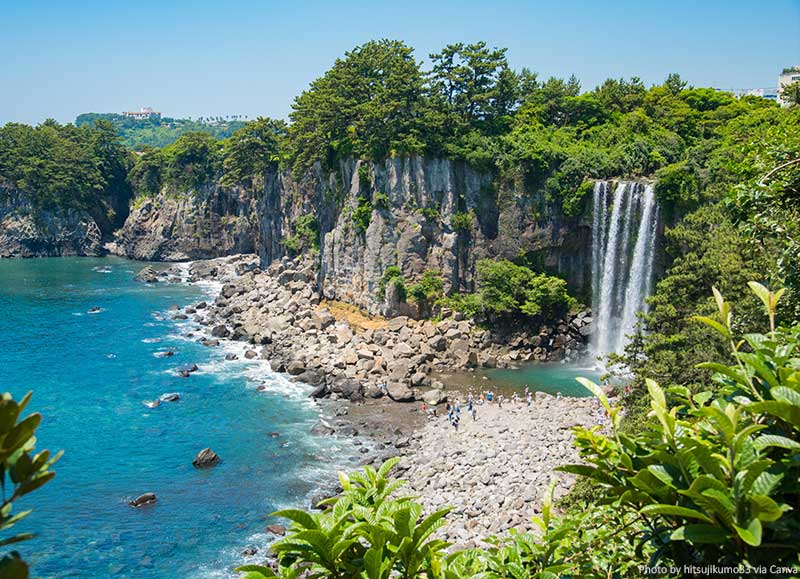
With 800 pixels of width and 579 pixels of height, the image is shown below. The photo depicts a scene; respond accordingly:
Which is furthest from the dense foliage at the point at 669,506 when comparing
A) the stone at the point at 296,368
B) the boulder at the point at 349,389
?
the stone at the point at 296,368

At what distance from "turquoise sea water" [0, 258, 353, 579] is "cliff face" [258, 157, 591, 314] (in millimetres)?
13097

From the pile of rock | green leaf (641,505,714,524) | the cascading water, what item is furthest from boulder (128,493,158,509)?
the cascading water

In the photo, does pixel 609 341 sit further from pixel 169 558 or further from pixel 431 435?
pixel 169 558

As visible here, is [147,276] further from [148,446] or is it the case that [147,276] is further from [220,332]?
[148,446]

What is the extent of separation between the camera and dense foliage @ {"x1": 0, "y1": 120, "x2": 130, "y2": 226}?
89938 mm

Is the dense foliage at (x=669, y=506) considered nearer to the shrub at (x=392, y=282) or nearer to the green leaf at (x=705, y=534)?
the green leaf at (x=705, y=534)

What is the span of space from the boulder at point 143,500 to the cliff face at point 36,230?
76254mm

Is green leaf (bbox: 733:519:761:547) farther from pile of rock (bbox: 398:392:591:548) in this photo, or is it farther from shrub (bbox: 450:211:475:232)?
shrub (bbox: 450:211:475:232)

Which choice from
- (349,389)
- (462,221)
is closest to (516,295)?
(462,221)

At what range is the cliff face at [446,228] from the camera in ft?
157

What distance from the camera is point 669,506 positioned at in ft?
15.7

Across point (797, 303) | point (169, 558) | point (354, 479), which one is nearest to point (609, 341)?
point (169, 558)

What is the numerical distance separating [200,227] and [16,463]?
89.8 metres

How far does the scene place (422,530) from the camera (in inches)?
247
